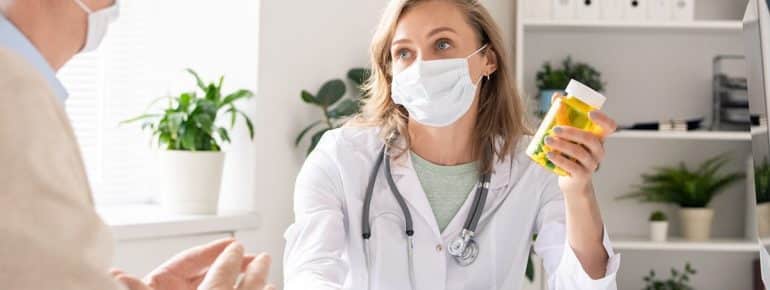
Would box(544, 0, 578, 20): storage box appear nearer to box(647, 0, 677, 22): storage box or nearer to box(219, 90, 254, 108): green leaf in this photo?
box(647, 0, 677, 22): storage box

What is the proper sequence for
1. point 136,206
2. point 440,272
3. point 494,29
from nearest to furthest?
point 440,272, point 494,29, point 136,206

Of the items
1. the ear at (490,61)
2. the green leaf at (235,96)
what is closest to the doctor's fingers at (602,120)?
the ear at (490,61)

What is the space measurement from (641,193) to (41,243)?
3.49m

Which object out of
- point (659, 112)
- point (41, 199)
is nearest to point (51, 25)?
point (41, 199)

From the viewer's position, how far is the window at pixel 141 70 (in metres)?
2.96

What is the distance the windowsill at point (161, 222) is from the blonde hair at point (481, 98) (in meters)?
0.84

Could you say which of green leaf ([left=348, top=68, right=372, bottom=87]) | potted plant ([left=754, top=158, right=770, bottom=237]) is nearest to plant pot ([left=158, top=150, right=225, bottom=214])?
green leaf ([left=348, top=68, right=372, bottom=87])

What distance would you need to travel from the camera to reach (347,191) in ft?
6.09

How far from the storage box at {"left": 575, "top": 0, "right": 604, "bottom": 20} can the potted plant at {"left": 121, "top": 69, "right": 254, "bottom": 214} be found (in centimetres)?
137

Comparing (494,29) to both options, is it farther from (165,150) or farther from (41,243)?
(41,243)

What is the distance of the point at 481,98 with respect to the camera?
2059 mm

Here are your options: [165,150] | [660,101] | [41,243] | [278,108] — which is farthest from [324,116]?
[41,243]

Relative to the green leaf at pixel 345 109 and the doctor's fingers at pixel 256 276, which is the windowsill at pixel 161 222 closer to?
the green leaf at pixel 345 109

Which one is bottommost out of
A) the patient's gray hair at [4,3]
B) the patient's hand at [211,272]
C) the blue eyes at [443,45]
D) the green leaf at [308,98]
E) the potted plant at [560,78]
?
the patient's hand at [211,272]
